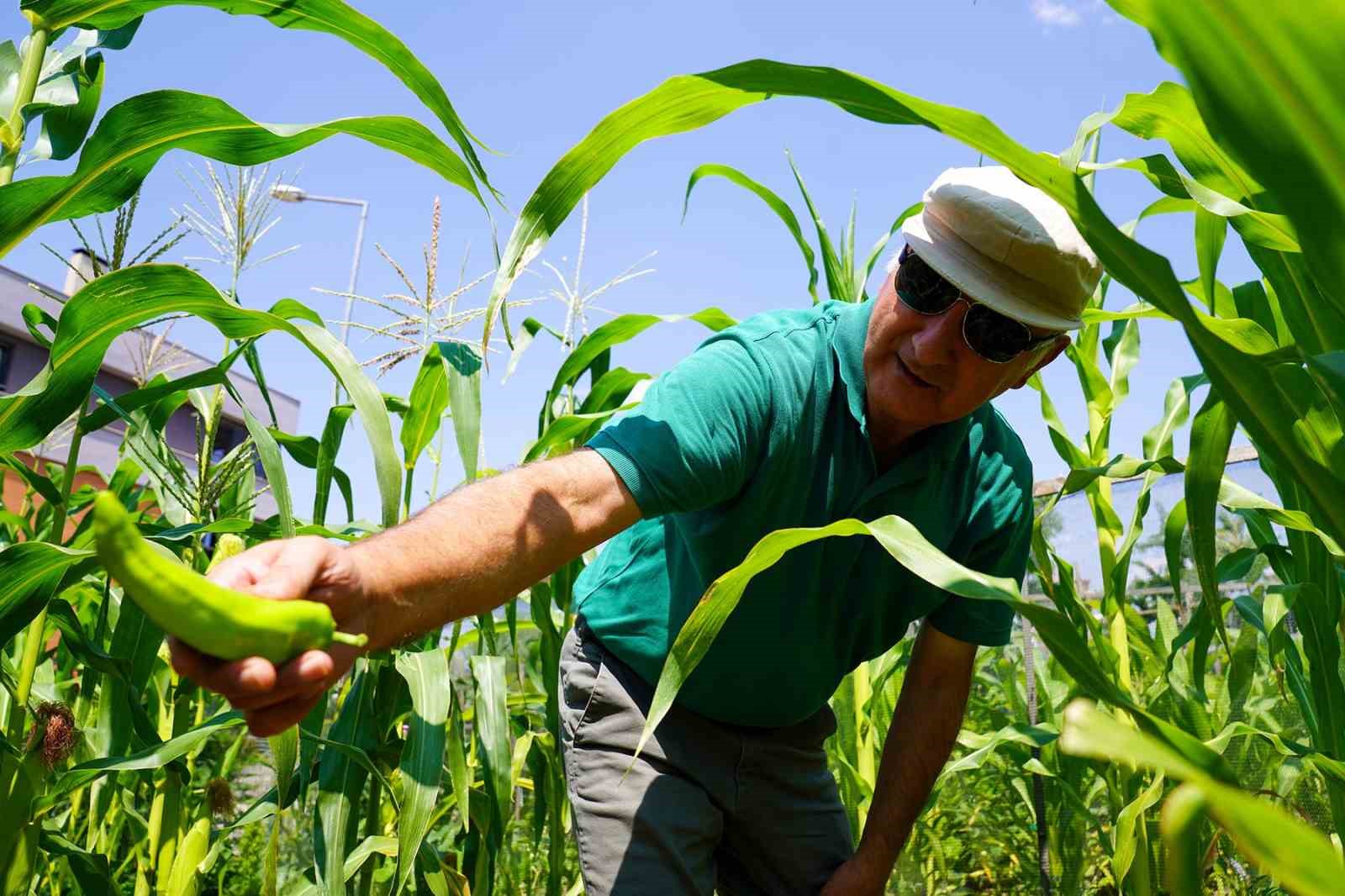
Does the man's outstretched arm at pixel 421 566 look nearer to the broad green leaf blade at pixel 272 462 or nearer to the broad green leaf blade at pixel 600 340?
the broad green leaf blade at pixel 272 462

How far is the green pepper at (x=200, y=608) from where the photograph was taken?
0.49 meters

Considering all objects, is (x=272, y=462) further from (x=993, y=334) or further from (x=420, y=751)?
(x=993, y=334)

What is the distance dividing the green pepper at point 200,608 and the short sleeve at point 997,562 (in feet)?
4.12

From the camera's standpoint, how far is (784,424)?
4.50 ft

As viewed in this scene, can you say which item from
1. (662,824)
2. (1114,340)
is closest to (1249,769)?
(1114,340)

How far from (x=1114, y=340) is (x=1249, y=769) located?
1.01m

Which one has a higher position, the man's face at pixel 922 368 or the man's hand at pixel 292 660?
the man's face at pixel 922 368

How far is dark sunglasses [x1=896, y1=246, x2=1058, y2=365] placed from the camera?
54.0 inches

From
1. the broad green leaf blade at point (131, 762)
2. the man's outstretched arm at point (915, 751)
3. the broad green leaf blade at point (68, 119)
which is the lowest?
the man's outstretched arm at point (915, 751)

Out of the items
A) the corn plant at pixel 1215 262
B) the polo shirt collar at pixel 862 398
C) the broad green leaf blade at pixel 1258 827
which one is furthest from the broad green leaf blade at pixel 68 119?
the broad green leaf blade at pixel 1258 827

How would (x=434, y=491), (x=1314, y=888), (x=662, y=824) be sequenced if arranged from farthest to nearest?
(x=434, y=491) < (x=662, y=824) < (x=1314, y=888)

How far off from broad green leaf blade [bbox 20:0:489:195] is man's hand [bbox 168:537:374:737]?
0.43 meters

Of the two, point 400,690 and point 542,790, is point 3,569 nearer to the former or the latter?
point 400,690

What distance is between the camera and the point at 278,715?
0.63 metres
